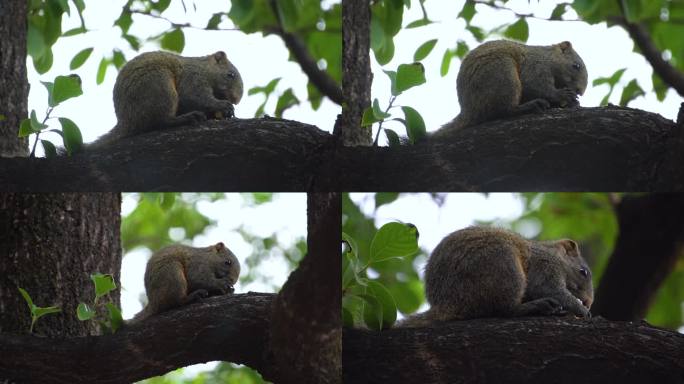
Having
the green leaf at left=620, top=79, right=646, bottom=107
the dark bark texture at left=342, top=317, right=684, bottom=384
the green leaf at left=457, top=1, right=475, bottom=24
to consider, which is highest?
the green leaf at left=457, top=1, right=475, bottom=24

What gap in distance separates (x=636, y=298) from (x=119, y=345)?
3.60 metres

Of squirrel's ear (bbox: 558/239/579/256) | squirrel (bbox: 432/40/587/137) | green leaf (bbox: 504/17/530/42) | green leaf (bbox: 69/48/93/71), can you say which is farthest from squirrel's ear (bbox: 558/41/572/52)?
green leaf (bbox: 69/48/93/71)

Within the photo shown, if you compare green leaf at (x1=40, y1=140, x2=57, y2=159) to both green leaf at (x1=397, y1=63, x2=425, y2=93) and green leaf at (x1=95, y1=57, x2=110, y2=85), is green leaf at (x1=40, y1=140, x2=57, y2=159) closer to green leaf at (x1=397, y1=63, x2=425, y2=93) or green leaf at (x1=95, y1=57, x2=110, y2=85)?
green leaf at (x1=397, y1=63, x2=425, y2=93)

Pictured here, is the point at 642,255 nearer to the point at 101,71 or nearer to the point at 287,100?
the point at 287,100

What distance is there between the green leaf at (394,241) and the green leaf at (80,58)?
8.51 feet

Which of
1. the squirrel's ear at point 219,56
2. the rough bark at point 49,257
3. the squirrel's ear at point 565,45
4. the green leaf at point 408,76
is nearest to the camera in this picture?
the green leaf at point 408,76

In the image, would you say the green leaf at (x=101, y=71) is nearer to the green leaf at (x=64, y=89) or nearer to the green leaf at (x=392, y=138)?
the green leaf at (x=64, y=89)

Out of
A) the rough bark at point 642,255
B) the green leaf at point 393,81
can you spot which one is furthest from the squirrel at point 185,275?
the rough bark at point 642,255

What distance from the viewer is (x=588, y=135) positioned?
10.5ft

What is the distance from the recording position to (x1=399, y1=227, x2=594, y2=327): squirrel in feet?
12.6

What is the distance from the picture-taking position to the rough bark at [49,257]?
3965 mm

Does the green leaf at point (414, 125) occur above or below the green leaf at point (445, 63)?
below

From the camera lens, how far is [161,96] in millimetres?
3949

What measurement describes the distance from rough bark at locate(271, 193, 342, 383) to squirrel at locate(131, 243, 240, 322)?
105 cm
